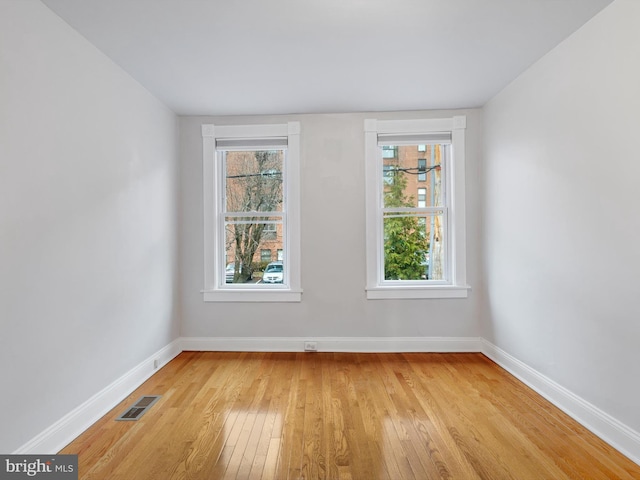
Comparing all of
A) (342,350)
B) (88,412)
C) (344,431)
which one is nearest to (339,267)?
(342,350)

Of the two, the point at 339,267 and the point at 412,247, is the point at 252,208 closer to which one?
the point at 339,267

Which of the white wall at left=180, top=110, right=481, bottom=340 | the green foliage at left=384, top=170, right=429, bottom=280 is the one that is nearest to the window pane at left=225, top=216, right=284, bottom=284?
the white wall at left=180, top=110, right=481, bottom=340

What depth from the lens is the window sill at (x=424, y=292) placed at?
4.05 m

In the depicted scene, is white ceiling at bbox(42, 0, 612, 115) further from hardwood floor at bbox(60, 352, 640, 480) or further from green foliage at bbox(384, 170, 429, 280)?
hardwood floor at bbox(60, 352, 640, 480)

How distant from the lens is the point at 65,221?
92.4 inches

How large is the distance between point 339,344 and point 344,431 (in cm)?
168

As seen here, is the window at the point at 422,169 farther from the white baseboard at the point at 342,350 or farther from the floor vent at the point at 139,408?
the floor vent at the point at 139,408

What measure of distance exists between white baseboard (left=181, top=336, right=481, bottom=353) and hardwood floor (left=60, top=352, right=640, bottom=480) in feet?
1.68

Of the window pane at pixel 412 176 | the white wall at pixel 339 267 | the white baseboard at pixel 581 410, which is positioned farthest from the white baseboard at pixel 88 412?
the white baseboard at pixel 581 410

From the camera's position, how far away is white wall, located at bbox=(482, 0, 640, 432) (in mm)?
2158

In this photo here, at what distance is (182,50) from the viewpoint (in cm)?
275

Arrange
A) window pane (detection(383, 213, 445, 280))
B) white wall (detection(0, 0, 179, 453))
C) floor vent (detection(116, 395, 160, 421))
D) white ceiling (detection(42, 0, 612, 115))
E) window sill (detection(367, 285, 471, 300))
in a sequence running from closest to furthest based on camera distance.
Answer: white wall (detection(0, 0, 179, 453)), white ceiling (detection(42, 0, 612, 115)), floor vent (detection(116, 395, 160, 421)), window sill (detection(367, 285, 471, 300)), window pane (detection(383, 213, 445, 280))

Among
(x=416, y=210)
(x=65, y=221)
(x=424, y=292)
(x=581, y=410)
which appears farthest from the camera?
(x=416, y=210)

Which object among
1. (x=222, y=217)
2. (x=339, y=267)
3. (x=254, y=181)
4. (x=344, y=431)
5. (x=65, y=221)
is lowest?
(x=344, y=431)
